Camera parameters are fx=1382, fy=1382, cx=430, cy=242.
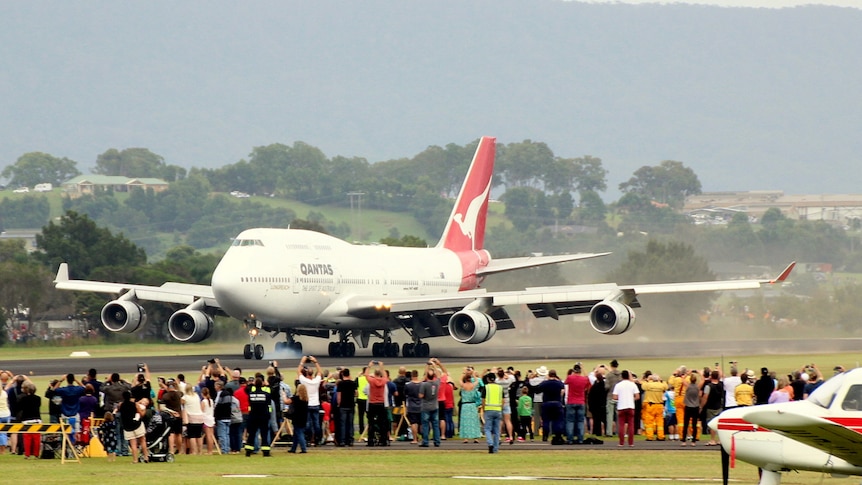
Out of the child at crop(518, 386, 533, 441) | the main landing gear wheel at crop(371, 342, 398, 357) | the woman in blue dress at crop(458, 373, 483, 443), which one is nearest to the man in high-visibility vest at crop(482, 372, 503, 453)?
the woman in blue dress at crop(458, 373, 483, 443)

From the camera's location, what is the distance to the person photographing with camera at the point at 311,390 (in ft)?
84.6

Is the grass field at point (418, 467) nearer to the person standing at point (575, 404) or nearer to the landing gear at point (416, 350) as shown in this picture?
the person standing at point (575, 404)

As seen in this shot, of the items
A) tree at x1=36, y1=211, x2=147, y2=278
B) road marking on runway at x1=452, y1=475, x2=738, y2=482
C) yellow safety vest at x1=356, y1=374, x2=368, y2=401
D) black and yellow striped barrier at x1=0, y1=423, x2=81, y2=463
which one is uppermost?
tree at x1=36, y1=211, x2=147, y2=278

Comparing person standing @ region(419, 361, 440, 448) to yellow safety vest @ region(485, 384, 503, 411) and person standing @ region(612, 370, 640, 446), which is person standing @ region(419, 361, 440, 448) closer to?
yellow safety vest @ region(485, 384, 503, 411)

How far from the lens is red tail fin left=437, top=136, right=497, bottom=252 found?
63.8 meters

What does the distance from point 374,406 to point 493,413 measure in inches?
110

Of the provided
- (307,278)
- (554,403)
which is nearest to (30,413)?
(554,403)

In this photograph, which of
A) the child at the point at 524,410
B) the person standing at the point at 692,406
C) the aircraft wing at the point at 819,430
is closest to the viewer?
the aircraft wing at the point at 819,430

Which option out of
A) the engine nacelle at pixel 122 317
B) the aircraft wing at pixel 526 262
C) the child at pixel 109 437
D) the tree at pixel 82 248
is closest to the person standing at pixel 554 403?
the child at pixel 109 437

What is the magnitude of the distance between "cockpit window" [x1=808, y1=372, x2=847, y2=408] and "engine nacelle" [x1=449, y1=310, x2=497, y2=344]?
32640 mm

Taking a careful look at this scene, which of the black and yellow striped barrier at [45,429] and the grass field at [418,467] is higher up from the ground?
the black and yellow striped barrier at [45,429]

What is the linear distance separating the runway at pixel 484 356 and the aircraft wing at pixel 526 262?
139 inches

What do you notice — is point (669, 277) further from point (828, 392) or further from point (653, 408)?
point (828, 392)

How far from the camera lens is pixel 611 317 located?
159 ft
